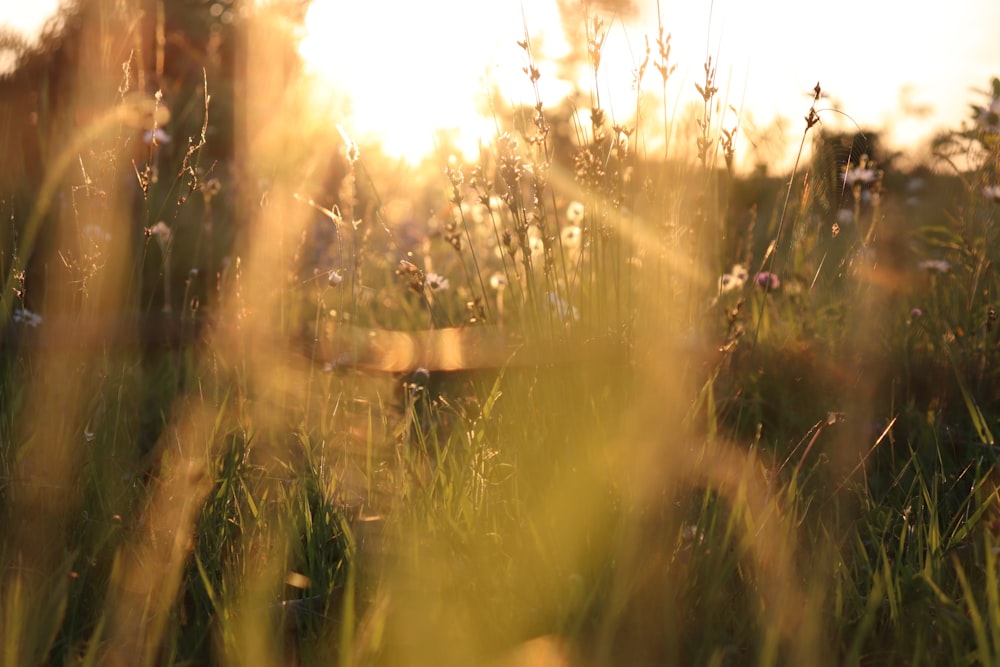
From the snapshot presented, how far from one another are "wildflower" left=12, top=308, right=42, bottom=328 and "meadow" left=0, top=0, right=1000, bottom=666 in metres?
0.03

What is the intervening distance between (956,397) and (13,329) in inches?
104

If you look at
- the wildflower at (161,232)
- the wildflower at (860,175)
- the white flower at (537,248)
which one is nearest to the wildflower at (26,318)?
the wildflower at (161,232)

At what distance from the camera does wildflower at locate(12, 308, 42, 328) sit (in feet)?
7.83

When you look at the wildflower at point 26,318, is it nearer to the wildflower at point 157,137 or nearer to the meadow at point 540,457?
the meadow at point 540,457

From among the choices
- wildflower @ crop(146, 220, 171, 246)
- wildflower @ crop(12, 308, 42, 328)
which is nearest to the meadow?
wildflower @ crop(12, 308, 42, 328)

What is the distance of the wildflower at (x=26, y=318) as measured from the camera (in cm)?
239

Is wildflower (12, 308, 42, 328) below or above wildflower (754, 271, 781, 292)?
below

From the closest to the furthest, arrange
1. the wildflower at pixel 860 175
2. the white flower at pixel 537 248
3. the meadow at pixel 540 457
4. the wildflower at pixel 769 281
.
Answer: the meadow at pixel 540 457 → the wildflower at pixel 769 281 → the white flower at pixel 537 248 → the wildflower at pixel 860 175

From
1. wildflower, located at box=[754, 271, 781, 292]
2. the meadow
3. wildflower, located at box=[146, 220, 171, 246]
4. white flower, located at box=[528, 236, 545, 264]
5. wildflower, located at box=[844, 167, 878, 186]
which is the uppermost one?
wildflower, located at box=[844, 167, 878, 186]

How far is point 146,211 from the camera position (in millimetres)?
1781

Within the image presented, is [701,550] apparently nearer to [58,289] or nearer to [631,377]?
[631,377]

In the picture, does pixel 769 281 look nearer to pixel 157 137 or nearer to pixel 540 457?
pixel 540 457

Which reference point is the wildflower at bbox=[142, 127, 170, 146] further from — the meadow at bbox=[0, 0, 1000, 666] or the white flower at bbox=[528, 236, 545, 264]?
the white flower at bbox=[528, 236, 545, 264]

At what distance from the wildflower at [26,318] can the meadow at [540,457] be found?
0.09ft
